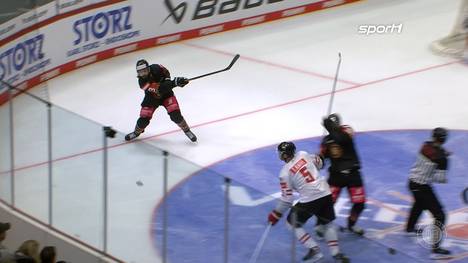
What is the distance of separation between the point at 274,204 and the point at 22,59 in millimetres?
6438

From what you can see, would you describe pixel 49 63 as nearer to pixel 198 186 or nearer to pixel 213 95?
pixel 213 95

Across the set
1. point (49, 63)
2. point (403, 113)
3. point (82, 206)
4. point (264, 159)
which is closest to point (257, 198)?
point (82, 206)

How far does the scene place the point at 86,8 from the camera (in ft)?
44.2

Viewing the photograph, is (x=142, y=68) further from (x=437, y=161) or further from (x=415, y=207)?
(x=437, y=161)

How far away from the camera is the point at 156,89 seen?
34.4 ft

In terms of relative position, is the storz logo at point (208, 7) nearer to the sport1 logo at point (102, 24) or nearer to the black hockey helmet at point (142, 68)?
the sport1 logo at point (102, 24)

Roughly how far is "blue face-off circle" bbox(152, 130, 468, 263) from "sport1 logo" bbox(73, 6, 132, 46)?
402 cm

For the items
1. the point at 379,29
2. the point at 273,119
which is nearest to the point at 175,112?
the point at 273,119

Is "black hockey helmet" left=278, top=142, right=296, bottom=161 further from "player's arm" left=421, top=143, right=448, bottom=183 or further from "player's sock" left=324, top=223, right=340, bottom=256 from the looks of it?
"player's arm" left=421, top=143, right=448, bottom=183

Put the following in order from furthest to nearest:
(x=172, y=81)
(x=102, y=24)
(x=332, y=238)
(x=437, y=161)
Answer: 1. (x=102, y=24)
2. (x=172, y=81)
3. (x=437, y=161)
4. (x=332, y=238)

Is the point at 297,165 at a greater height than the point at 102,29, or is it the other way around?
the point at 102,29

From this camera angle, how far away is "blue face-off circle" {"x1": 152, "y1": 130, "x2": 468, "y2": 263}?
6207 millimetres

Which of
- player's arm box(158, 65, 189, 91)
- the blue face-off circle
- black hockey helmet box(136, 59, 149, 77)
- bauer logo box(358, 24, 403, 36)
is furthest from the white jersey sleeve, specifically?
bauer logo box(358, 24, 403, 36)

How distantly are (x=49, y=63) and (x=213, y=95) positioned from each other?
2.33m
